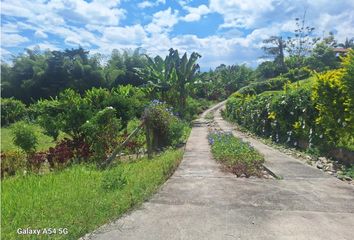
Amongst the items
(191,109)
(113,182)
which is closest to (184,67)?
(191,109)

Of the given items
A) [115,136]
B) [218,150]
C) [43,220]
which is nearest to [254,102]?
[218,150]

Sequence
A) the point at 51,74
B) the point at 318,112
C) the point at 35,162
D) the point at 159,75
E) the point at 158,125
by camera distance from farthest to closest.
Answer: the point at 51,74 < the point at 159,75 < the point at 158,125 < the point at 318,112 < the point at 35,162

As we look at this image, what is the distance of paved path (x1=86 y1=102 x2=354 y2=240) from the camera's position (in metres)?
4.49

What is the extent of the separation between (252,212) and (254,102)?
44.7ft

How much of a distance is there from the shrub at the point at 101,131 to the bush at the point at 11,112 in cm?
2309

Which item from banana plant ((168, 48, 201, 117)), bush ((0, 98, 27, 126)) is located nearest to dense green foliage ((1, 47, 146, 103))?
bush ((0, 98, 27, 126))

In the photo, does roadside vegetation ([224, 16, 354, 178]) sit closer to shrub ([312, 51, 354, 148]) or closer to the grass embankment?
shrub ([312, 51, 354, 148])

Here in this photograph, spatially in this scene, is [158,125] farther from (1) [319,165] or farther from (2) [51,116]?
(1) [319,165]

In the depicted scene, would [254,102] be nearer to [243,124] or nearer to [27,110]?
[243,124]

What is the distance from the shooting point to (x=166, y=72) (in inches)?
1034

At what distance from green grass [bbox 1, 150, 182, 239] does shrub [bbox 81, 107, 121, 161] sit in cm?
166

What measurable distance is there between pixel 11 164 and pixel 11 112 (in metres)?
23.5

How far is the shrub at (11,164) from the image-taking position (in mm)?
8836

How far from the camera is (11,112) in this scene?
3028 centimetres
